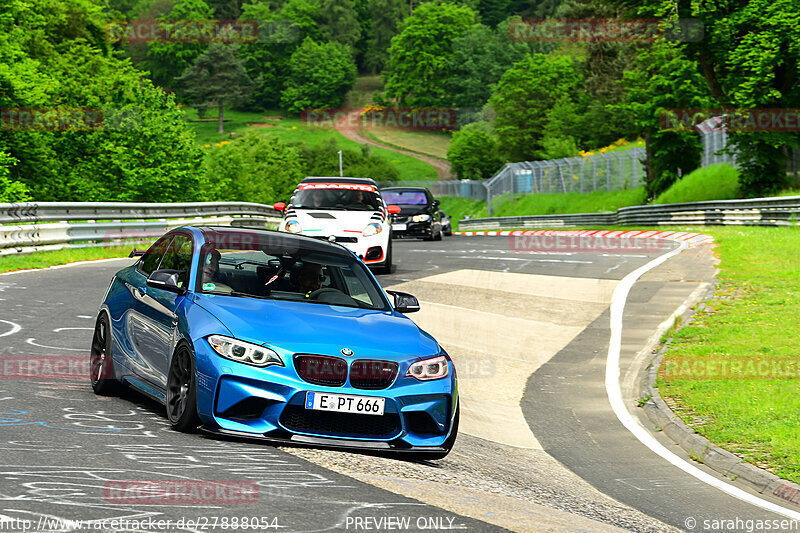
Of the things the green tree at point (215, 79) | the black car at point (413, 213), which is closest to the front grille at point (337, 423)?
the black car at point (413, 213)

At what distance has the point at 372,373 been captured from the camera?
283 inches

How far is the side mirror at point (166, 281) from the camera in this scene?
7866 mm

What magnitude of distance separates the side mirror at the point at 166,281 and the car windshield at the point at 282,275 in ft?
0.57

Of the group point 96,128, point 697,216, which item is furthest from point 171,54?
point 697,216

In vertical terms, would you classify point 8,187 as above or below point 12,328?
above

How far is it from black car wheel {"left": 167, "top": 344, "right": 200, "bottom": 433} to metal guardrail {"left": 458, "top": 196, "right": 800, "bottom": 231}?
3024 cm

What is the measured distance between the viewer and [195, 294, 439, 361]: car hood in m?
7.12

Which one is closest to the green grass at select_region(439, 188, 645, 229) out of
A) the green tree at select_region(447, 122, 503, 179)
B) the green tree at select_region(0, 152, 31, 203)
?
the green tree at select_region(0, 152, 31, 203)

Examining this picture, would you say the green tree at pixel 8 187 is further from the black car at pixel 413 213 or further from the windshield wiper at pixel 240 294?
the windshield wiper at pixel 240 294

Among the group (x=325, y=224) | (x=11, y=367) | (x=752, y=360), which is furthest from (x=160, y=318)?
(x=325, y=224)

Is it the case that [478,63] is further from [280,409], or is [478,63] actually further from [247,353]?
[280,409]

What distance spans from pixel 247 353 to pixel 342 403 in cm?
72

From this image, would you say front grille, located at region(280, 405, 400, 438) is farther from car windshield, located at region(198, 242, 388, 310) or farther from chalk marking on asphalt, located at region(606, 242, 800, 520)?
chalk marking on asphalt, located at region(606, 242, 800, 520)

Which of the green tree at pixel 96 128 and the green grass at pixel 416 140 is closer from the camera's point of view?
the green tree at pixel 96 128
